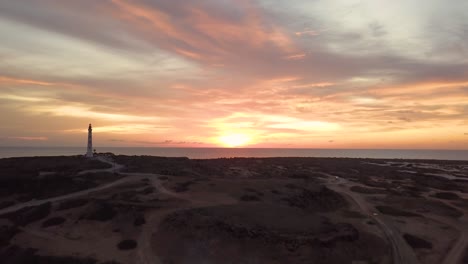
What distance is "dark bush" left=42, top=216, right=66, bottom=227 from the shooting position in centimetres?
3681

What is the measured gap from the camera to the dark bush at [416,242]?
34188mm

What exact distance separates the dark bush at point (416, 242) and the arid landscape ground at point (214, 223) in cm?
12

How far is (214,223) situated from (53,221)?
21.1 meters

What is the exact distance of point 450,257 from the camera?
104ft

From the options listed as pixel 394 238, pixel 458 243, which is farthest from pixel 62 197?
pixel 458 243

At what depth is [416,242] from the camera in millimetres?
35031

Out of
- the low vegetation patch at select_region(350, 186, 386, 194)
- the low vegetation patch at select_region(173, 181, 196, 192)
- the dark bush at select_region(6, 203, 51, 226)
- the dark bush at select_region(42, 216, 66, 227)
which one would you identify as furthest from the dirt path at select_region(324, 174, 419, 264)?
the dark bush at select_region(6, 203, 51, 226)

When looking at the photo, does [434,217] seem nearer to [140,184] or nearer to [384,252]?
[384,252]

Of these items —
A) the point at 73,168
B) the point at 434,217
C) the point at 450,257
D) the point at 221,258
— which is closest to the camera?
the point at 221,258

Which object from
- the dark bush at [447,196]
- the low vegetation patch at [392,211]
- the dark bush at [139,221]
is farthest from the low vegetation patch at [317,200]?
the dark bush at [447,196]

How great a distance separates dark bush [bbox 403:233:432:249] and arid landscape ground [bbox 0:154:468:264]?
12cm

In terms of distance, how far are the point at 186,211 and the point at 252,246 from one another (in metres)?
11.3

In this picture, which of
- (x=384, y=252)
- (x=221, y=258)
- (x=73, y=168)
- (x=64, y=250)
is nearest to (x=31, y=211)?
(x=64, y=250)

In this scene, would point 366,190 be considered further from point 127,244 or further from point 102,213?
point 102,213
